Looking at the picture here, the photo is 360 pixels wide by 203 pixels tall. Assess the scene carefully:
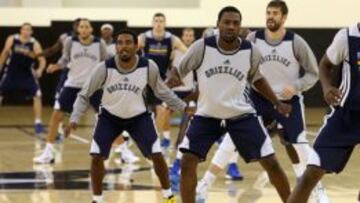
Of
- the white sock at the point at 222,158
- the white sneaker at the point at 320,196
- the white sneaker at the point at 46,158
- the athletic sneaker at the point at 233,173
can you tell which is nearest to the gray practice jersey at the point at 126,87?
the white sock at the point at 222,158

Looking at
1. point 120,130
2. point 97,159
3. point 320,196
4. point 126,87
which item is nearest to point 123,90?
point 126,87

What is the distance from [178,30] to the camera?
20.4 metres

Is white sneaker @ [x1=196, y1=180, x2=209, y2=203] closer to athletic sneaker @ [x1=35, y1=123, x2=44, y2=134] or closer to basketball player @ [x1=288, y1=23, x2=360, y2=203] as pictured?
basketball player @ [x1=288, y1=23, x2=360, y2=203]

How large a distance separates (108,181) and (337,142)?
14.8 feet

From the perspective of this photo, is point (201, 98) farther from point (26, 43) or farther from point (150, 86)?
point (26, 43)

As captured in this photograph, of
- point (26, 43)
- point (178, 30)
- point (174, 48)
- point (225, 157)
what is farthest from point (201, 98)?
point (178, 30)

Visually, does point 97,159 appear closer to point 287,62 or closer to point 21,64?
point 287,62

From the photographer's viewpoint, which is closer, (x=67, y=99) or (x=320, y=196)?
(x=320, y=196)

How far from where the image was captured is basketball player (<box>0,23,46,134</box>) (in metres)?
15.8

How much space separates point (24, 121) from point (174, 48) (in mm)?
5454

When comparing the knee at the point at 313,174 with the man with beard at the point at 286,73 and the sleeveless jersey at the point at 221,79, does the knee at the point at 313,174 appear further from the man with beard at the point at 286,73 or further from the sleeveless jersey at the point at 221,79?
the man with beard at the point at 286,73

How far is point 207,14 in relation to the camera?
67.3ft

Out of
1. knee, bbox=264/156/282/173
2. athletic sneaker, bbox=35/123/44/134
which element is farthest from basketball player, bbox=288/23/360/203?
athletic sneaker, bbox=35/123/44/134

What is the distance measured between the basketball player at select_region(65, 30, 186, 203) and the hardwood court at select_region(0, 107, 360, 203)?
89 cm
